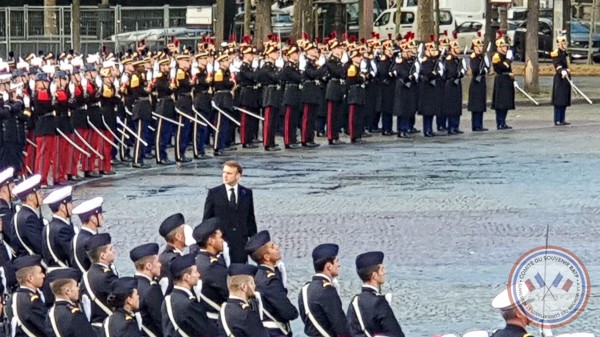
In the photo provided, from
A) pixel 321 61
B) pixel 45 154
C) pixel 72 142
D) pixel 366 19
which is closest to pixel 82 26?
pixel 366 19

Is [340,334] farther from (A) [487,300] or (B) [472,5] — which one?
(B) [472,5]

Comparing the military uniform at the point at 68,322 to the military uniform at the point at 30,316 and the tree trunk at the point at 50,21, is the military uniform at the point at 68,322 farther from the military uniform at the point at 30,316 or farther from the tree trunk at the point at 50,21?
the tree trunk at the point at 50,21

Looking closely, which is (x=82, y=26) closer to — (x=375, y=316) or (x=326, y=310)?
(x=326, y=310)

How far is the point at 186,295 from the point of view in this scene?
33.5ft

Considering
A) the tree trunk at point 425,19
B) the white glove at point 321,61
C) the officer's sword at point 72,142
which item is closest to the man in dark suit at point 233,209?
the officer's sword at point 72,142

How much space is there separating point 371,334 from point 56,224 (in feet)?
12.3

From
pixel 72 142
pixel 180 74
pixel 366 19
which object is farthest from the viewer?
pixel 366 19

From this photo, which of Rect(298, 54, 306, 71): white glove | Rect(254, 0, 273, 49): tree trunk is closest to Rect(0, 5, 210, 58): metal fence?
Rect(254, 0, 273, 49): tree trunk

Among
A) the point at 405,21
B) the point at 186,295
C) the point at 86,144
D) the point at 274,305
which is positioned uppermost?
the point at 405,21

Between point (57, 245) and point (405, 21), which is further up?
point (405, 21)

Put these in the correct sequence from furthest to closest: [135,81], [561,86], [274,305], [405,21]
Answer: [405,21] < [561,86] < [135,81] < [274,305]

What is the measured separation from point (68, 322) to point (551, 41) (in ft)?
133

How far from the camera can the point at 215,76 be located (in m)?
25.0

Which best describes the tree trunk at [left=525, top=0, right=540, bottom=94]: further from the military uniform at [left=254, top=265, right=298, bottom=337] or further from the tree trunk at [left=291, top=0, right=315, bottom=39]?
the military uniform at [left=254, top=265, right=298, bottom=337]
